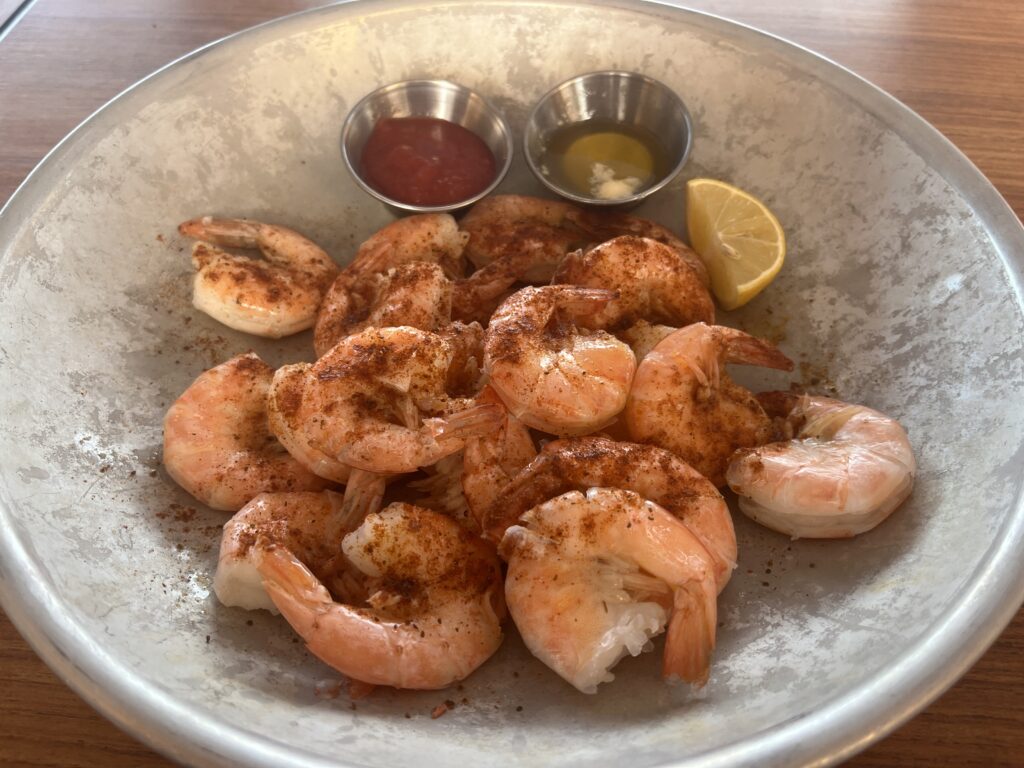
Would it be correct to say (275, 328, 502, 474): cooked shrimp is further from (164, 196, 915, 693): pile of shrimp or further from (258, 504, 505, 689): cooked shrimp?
(258, 504, 505, 689): cooked shrimp

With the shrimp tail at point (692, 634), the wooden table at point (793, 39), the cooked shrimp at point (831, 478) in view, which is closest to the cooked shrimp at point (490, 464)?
the shrimp tail at point (692, 634)

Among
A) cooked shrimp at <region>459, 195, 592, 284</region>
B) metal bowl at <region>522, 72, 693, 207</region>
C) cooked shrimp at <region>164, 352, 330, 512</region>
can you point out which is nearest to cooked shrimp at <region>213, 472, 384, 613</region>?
cooked shrimp at <region>164, 352, 330, 512</region>

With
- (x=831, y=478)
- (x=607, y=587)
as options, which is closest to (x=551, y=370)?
(x=607, y=587)

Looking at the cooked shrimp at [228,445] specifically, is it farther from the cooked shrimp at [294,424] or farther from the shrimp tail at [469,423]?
the shrimp tail at [469,423]

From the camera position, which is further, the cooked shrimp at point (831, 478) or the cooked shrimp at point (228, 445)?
the cooked shrimp at point (228, 445)

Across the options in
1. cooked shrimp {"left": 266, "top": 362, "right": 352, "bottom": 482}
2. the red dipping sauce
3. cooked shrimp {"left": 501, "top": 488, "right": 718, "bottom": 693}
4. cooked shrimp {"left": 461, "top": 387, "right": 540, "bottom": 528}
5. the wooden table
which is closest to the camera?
cooked shrimp {"left": 501, "top": 488, "right": 718, "bottom": 693}

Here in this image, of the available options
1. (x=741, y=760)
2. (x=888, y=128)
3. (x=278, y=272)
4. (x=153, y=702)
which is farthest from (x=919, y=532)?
(x=278, y=272)
